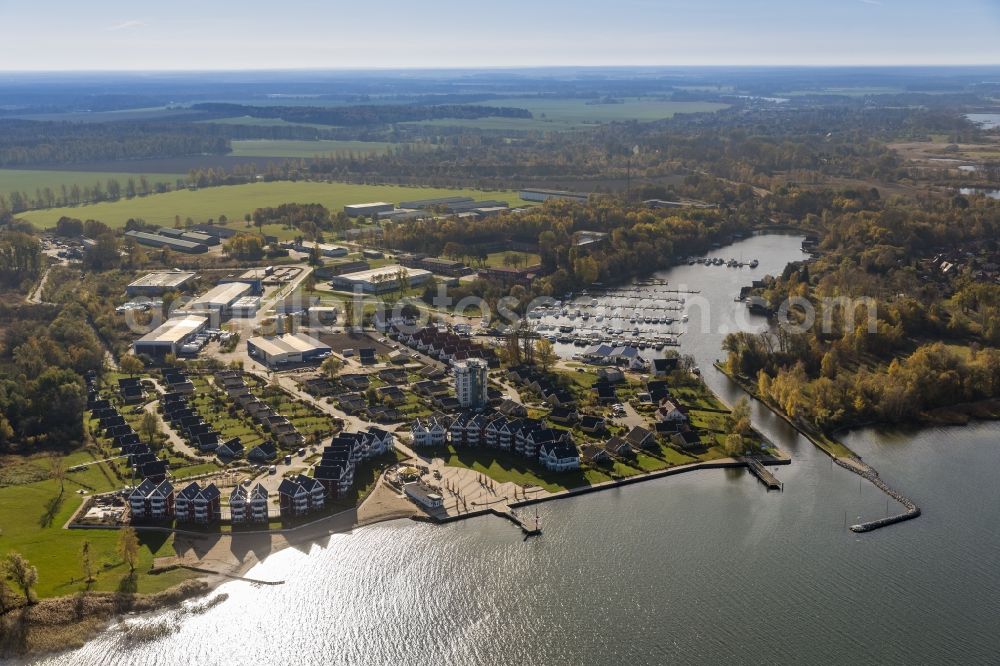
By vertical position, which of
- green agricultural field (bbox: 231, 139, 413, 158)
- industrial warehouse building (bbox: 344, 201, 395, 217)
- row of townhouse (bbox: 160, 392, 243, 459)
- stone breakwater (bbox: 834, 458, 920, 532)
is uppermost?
row of townhouse (bbox: 160, 392, 243, 459)

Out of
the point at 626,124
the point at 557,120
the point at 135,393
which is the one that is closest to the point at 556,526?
the point at 135,393

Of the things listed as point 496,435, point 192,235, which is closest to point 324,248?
point 192,235

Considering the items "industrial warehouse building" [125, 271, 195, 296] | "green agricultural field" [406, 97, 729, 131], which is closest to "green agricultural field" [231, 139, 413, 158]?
"green agricultural field" [406, 97, 729, 131]

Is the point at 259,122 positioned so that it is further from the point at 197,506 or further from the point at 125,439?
the point at 197,506

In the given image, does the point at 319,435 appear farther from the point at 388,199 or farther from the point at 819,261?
the point at 388,199

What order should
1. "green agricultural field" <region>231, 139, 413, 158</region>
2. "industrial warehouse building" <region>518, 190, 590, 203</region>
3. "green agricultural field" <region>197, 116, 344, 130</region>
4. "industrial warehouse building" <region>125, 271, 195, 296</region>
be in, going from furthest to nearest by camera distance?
"green agricultural field" <region>197, 116, 344, 130</region>
"green agricultural field" <region>231, 139, 413, 158</region>
"industrial warehouse building" <region>518, 190, 590, 203</region>
"industrial warehouse building" <region>125, 271, 195, 296</region>

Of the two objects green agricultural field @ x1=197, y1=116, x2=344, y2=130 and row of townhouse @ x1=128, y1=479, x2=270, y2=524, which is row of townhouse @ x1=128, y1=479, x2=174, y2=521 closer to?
row of townhouse @ x1=128, y1=479, x2=270, y2=524

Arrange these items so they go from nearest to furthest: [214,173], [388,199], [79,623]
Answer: [79,623], [388,199], [214,173]

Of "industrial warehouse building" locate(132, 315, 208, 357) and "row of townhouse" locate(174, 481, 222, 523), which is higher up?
"row of townhouse" locate(174, 481, 222, 523)
